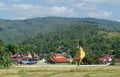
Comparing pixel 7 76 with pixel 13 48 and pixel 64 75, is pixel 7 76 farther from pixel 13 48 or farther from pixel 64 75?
pixel 13 48

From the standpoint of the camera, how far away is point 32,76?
4319cm

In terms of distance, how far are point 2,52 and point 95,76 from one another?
41.1m

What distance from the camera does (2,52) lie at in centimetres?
7919

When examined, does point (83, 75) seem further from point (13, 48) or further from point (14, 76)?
point (13, 48)

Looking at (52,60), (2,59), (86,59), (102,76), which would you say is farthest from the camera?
(52,60)

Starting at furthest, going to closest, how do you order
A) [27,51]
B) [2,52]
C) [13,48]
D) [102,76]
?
[27,51] < [13,48] < [2,52] < [102,76]

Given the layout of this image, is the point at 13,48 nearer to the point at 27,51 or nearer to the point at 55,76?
the point at 27,51

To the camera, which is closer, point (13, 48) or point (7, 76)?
point (7, 76)

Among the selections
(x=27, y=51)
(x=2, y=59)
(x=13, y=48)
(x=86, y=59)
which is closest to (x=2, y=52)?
(x=2, y=59)

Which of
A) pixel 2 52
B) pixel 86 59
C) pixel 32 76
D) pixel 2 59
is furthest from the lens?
pixel 86 59

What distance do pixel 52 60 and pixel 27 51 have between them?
65937 millimetres

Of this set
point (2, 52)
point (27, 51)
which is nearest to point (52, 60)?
point (2, 52)

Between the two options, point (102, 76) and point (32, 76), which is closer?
point (102, 76)

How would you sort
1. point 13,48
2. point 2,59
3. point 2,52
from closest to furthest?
point 2,59, point 2,52, point 13,48
